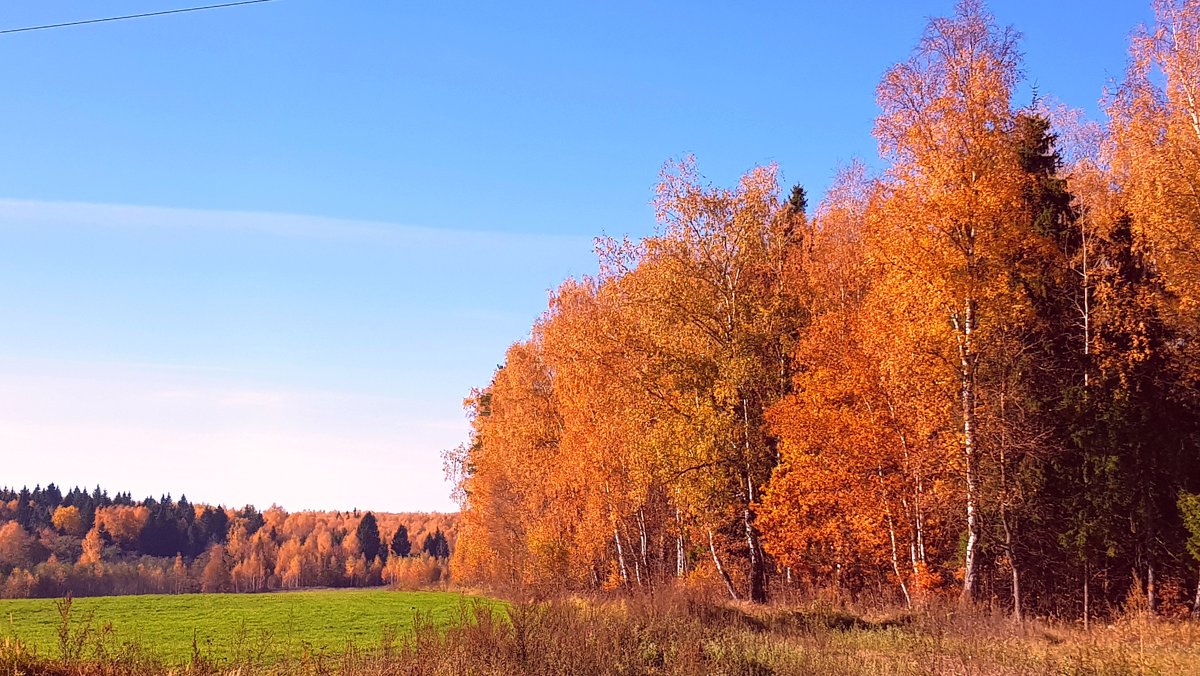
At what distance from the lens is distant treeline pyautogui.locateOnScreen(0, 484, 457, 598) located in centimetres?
10788

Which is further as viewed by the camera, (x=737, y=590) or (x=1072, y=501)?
(x=737, y=590)

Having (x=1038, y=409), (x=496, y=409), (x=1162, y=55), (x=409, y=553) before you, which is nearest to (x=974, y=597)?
(x=1038, y=409)

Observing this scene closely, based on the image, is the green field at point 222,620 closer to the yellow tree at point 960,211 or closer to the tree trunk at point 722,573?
the tree trunk at point 722,573

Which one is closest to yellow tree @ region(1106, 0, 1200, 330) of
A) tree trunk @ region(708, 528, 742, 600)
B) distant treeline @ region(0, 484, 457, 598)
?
tree trunk @ region(708, 528, 742, 600)

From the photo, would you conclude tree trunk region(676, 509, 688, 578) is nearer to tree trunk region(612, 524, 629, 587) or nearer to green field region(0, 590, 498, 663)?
tree trunk region(612, 524, 629, 587)

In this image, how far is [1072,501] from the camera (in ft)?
75.8

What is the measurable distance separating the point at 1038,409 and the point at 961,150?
693 cm

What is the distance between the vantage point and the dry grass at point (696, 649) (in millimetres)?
11961

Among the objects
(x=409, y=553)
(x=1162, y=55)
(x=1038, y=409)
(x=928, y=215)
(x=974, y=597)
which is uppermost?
(x=1162, y=55)

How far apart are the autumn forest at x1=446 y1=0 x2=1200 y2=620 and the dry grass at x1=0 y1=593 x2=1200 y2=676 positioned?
160 inches

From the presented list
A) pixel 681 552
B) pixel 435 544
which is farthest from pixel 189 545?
pixel 681 552

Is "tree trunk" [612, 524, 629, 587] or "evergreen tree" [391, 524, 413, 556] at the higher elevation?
"tree trunk" [612, 524, 629, 587]

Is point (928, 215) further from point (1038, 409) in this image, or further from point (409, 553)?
point (409, 553)

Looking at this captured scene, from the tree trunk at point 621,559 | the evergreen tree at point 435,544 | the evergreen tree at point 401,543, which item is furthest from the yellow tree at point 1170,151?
the evergreen tree at point 401,543
